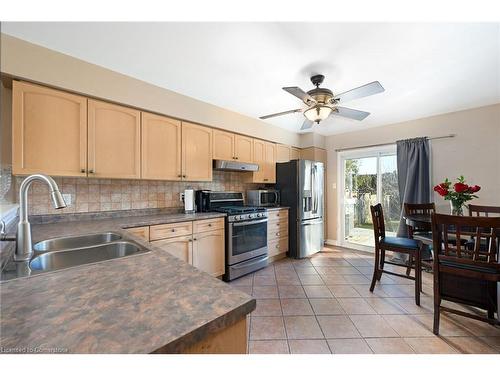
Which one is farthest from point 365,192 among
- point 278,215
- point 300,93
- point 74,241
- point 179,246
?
point 74,241

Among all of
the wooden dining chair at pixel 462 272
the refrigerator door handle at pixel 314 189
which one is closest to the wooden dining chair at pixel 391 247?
the wooden dining chair at pixel 462 272

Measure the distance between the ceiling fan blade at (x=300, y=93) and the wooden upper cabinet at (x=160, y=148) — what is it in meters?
1.44

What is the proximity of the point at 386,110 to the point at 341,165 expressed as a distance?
56.7 inches

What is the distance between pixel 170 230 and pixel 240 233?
3.14 feet

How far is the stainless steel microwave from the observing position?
361 centimetres

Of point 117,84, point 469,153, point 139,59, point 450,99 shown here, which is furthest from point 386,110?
point 117,84

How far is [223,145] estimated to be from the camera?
125 inches

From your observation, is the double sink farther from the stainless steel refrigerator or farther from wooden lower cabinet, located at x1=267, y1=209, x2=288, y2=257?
the stainless steel refrigerator

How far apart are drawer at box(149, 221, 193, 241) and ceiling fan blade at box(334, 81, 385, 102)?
6.79ft

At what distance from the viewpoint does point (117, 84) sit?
2.16 metres

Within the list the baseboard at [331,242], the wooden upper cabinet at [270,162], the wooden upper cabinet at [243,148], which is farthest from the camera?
the baseboard at [331,242]

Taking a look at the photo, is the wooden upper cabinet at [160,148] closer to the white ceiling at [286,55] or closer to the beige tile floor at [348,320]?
the white ceiling at [286,55]

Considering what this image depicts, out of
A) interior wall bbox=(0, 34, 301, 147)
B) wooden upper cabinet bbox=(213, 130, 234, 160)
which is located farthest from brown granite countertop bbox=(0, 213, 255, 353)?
wooden upper cabinet bbox=(213, 130, 234, 160)

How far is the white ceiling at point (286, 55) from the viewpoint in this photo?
1.59 m
